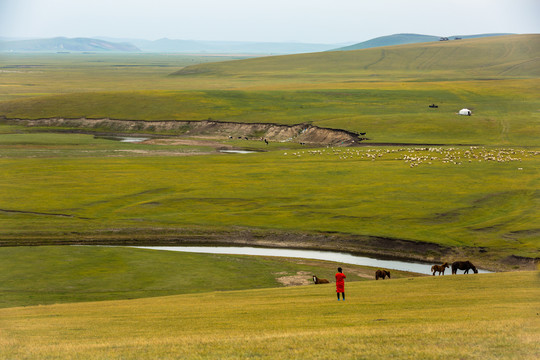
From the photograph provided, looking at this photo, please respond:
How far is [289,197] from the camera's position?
6694 cm

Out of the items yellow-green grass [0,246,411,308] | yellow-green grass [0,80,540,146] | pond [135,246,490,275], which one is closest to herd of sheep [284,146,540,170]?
yellow-green grass [0,80,540,146]

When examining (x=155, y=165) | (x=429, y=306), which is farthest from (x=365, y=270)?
(x=155, y=165)

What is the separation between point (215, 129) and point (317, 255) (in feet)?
273

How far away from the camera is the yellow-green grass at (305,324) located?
20.2m

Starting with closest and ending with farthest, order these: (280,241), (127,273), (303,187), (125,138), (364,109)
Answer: (127,273) < (280,241) < (303,187) < (125,138) < (364,109)

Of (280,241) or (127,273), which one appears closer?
(127,273)

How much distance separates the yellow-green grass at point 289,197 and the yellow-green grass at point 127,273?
7.70 m

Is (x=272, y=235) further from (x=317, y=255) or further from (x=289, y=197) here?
(x=289, y=197)

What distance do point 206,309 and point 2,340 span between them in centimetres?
1019

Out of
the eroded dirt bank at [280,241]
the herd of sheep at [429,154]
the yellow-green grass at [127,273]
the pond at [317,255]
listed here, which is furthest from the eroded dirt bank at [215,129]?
the yellow-green grass at [127,273]

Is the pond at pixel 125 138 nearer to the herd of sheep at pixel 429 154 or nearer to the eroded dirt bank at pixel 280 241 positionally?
the herd of sheep at pixel 429 154

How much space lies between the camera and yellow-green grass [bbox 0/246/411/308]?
39156 mm

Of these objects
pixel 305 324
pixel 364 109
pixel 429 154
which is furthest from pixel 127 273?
pixel 364 109

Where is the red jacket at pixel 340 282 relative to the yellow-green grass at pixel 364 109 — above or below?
below
